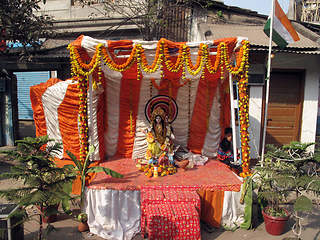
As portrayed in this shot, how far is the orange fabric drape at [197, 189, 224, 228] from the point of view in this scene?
425cm

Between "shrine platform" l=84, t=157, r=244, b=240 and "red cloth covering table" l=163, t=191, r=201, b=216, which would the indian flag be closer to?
"shrine platform" l=84, t=157, r=244, b=240

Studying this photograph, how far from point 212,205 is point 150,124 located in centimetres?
273

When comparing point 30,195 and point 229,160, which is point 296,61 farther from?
point 30,195

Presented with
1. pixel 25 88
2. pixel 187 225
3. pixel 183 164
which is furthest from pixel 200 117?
pixel 25 88

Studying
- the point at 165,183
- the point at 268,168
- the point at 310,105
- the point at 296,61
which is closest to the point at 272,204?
the point at 268,168

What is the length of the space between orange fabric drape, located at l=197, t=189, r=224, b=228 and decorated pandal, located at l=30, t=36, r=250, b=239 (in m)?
0.02

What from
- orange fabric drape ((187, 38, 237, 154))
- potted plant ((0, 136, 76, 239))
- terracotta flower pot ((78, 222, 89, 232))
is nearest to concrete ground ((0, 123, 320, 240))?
terracotta flower pot ((78, 222, 89, 232))

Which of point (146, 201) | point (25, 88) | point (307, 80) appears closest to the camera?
point (146, 201)

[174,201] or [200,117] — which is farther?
[200,117]

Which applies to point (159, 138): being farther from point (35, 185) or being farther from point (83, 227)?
point (35, 185)

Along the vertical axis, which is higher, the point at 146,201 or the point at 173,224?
the point at 146,201

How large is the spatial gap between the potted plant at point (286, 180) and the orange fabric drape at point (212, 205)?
75 cm

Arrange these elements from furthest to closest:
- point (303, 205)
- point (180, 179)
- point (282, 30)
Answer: point (282, 30), point (180, 179), point (303, 205)

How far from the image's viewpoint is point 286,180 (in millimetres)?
3504
